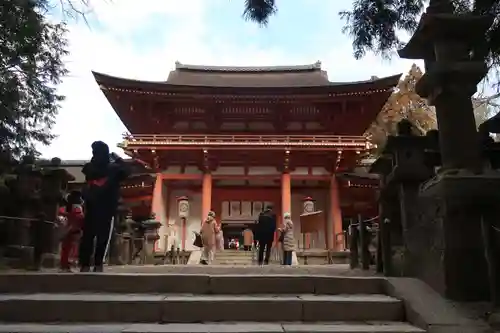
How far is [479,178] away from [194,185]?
57.2 feet

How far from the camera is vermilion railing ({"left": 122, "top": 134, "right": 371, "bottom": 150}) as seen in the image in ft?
60.7

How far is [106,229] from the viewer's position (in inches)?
220

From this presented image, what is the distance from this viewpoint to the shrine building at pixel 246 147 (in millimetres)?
18672

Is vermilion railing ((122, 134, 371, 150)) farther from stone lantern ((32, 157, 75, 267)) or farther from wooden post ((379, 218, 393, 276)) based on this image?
wooden post ((379, 218, 393, 276))

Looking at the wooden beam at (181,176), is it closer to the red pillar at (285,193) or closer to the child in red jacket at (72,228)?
the red pillar at (285,193)

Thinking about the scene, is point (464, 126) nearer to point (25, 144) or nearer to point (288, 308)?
point (288, 308)

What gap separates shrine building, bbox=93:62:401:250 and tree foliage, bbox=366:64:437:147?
5139 mm

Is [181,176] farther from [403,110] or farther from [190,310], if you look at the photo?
[190,310]

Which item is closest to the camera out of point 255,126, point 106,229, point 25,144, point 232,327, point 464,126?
point 232,327

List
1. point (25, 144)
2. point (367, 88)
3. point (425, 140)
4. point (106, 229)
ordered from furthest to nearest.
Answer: point (367, 88), point (25, 144), point (106, 229), point (425, 140)

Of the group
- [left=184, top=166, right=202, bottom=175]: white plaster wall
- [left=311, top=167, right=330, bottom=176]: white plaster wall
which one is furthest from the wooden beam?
[left=311, top=167, right=330, bottom=176]: white plaster wall

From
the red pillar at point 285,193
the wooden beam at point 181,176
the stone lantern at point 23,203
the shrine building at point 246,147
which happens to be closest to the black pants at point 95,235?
the stone lantern at point 23,203

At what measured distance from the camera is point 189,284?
4484 millimetres

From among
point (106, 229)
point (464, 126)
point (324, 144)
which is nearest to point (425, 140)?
point (464, 126)
